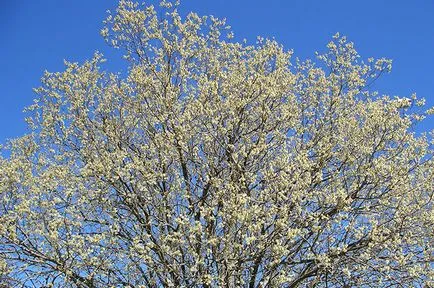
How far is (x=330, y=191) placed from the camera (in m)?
12.1

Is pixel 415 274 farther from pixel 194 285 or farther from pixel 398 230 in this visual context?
pixel 194 285

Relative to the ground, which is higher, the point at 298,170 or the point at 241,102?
the point at 241,102

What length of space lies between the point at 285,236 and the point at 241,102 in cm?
361

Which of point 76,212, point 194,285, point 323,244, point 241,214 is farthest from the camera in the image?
point 76,212

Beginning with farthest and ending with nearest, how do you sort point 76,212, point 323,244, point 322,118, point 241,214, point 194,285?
point 322,118 → point 76,212 → point 323,244 → point 194,285 → point 241,214

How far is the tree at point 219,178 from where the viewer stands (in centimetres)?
1074

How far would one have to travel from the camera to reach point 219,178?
1220 cm

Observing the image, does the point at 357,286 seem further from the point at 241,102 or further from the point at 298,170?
the point at 241,102

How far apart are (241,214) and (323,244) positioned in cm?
260

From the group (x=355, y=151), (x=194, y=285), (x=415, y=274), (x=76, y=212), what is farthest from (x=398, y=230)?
(x=76, y=212)

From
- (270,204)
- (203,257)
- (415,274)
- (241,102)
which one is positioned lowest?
(415,274)

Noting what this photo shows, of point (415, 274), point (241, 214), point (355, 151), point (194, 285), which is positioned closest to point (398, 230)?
point (415, 274)

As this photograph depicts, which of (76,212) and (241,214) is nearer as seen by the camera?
(241,214)

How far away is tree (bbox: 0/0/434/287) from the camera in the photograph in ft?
35.2
